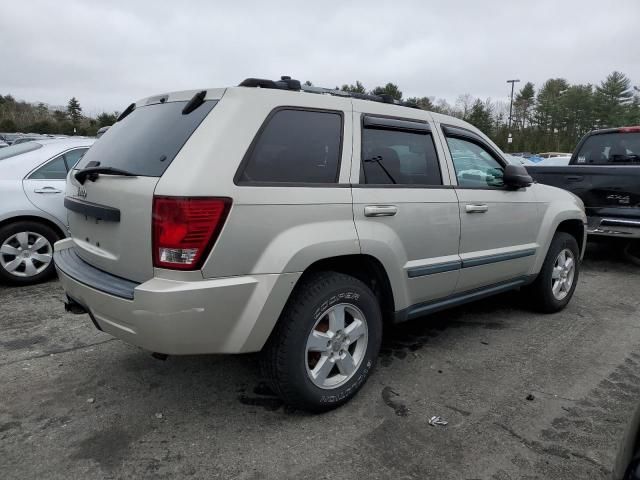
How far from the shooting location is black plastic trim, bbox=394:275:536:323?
10.7 feet

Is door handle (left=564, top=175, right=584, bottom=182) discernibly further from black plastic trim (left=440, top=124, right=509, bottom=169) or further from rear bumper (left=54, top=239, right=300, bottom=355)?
rear bumper (left=54, top=239, right=300, bottom=355)

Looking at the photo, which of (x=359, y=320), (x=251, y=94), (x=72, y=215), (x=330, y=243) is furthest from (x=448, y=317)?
(x=72, y=215)

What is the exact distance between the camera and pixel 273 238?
246cm

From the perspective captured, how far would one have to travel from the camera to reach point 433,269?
3.30m

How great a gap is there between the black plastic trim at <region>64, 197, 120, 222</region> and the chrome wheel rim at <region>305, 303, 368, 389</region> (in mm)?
1209

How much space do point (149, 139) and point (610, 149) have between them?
7.74m

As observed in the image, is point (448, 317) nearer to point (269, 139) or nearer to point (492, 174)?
point (492, 174)

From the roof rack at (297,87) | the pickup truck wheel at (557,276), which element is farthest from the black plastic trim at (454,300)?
the roof rack at (297,87)

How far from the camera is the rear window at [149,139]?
97.6 inches

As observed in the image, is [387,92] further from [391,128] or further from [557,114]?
[557,114]

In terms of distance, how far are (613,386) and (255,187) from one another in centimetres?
269

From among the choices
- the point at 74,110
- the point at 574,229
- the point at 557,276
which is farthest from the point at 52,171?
the point at 74,110

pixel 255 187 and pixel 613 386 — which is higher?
pixel 255 187

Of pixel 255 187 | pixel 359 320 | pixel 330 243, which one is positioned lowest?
pixel 359 320
